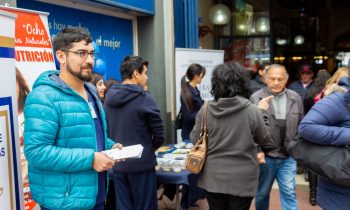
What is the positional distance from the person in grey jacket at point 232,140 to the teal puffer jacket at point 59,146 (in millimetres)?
1077

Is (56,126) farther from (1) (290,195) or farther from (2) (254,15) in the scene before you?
(2) (254,15)

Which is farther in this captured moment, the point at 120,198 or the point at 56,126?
the point at 120,198

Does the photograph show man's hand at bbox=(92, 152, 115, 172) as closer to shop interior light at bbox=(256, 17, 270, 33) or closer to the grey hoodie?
the grey hoodie

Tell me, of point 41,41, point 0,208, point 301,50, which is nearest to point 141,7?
point 41,41

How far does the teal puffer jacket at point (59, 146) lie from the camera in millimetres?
2055

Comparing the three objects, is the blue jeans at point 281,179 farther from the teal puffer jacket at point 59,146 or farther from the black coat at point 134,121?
the teal puffer jacket at point 59,146

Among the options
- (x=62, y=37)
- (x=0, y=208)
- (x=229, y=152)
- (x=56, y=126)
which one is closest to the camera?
(x=0, y=208)

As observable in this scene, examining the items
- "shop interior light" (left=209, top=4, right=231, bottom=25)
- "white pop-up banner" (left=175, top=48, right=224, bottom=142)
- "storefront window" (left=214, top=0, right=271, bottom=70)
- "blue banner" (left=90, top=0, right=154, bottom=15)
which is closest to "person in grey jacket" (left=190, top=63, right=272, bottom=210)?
"blue banner" (left=90, top=0, right=154, bottom=15)

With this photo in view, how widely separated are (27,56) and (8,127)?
1.18 m

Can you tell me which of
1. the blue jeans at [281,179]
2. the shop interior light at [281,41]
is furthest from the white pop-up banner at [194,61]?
the shop interior light at [281,41]

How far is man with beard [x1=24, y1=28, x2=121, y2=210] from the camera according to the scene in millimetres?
2062

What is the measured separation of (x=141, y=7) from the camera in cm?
628

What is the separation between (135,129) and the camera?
3652 mm

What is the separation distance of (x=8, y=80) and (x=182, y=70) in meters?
4.51
